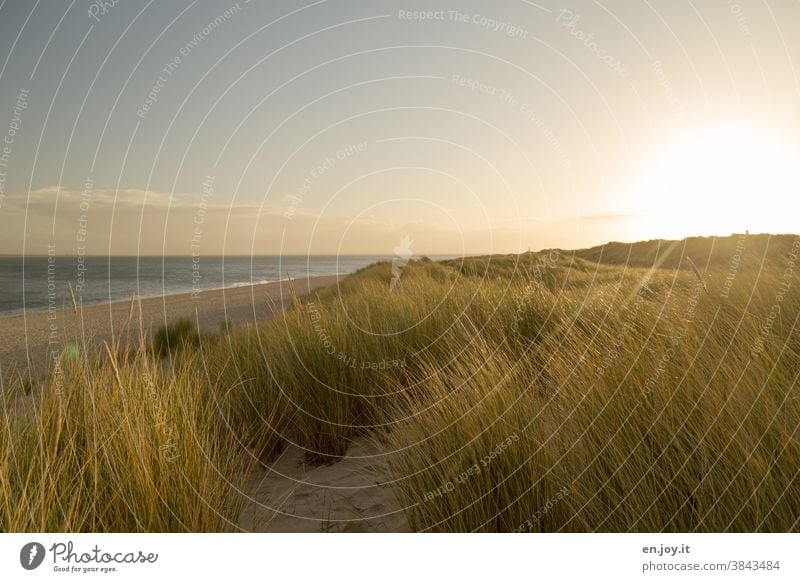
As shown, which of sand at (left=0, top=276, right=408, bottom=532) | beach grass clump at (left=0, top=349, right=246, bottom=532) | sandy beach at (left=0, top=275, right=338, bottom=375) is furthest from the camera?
sandy beach at (left=0, top=275, right=338, bottom=375)

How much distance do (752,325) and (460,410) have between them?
82.4 inches

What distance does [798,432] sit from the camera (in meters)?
2.01

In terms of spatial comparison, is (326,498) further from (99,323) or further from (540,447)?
(99,323)

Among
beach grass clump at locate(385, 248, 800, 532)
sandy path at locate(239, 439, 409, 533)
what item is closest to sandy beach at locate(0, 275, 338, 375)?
sandy path at locate(239, 439, 409, 533)

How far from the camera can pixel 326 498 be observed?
114 inches

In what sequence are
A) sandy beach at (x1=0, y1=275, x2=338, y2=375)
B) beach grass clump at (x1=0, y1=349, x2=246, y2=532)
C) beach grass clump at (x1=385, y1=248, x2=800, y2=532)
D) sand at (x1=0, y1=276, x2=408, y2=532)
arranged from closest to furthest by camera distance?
beach grass clump at (x1=385, y1=248, x2=800, y2=532) → beach grass clump at (x1=0, y1=349, x2=246, y2=532) → sand at (x1=0, y1=276, x2=408, y2=532) → sandy beach at (x1=0, y1=275, x2=338, y2=375)

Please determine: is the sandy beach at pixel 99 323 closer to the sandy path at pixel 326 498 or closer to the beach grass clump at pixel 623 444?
the sandy path at pixel 326 498
